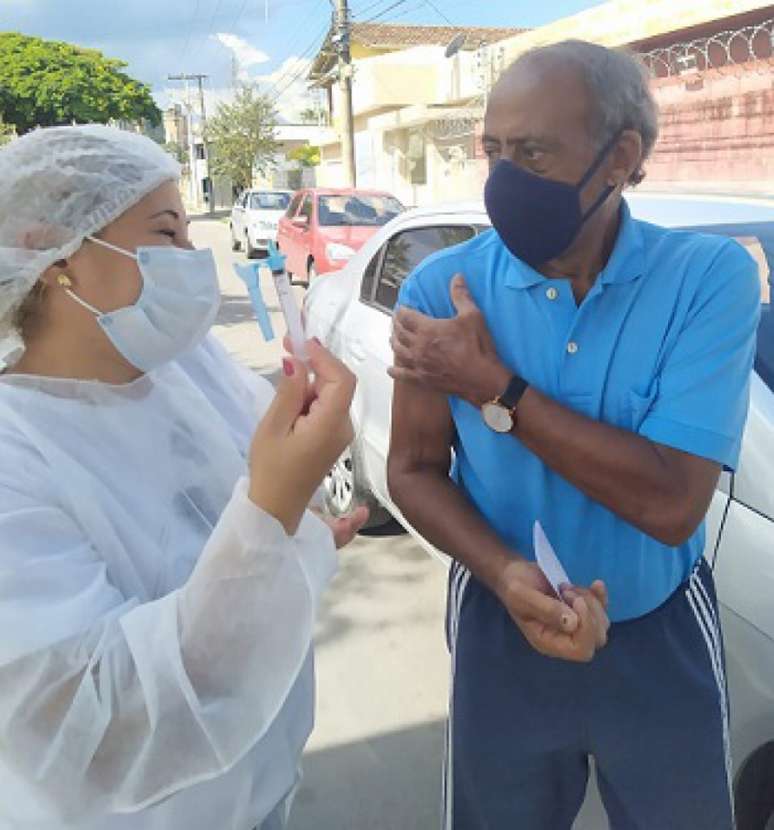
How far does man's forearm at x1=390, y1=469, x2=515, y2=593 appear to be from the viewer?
4.60 feet

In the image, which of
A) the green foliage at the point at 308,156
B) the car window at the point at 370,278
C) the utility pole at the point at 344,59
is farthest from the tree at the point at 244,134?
the car window at the point at 370,278

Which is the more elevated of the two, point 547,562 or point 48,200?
point 48,200

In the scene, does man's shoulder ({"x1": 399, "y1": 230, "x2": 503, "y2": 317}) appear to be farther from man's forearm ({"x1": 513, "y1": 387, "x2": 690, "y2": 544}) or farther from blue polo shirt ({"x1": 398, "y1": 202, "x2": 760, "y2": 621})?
man's forearm ({"x1": 513, "y1": 387, "x2": 690, "y2": 544})

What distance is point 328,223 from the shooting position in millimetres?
11047

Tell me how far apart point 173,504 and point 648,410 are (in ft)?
2.58

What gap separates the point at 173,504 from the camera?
1231 millimetres

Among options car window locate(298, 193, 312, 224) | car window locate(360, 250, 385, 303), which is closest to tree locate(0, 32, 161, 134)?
car window locate(298, 193, 312, 224)

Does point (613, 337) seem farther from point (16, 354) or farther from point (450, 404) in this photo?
point (16, 354)

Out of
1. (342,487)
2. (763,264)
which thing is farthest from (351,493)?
(763,264)

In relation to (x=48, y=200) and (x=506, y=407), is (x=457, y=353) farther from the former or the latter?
(x=48, y=200)

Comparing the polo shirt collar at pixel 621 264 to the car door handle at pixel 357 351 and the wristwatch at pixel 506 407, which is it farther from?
the car door handle at pixel 357 351

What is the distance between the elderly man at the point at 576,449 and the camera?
1.30 metres

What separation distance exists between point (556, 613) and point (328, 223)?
10.3 metres

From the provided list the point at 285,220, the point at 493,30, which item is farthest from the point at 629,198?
the point at 493,30
